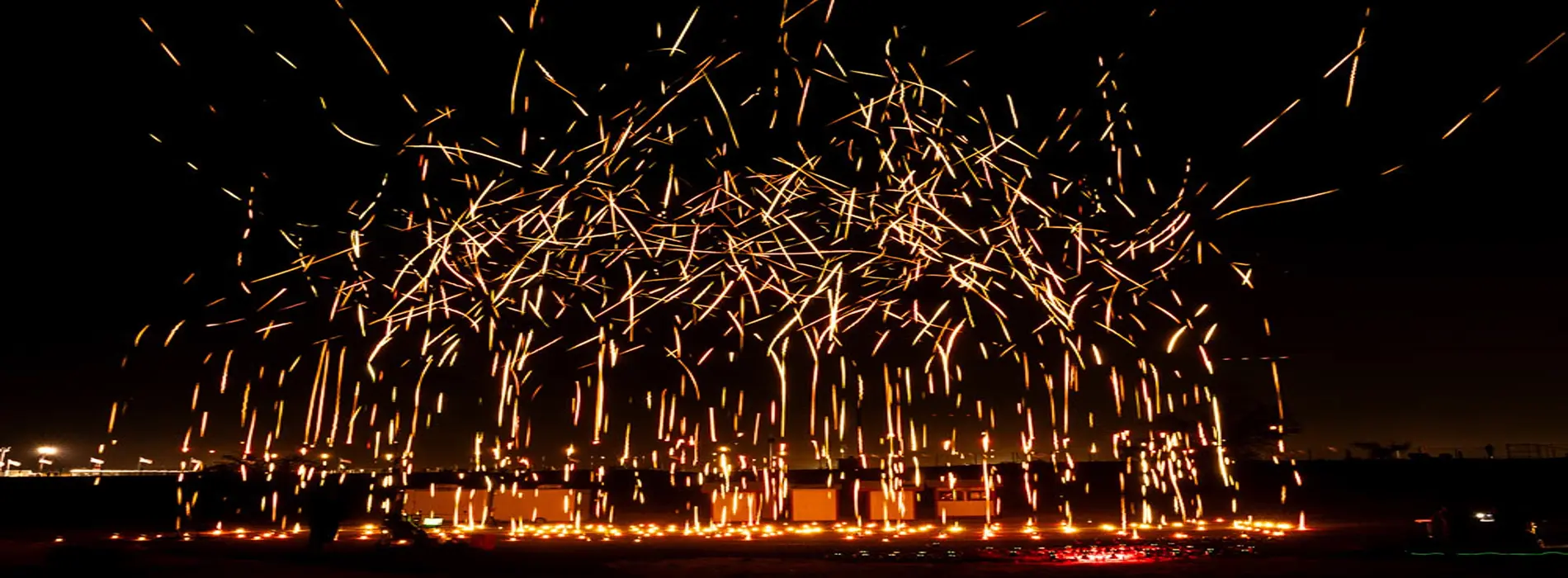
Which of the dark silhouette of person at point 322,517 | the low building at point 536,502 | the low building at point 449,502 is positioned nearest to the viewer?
the dark silhouette of person at point 322,517

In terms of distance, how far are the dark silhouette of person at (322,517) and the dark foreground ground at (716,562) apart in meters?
0.27

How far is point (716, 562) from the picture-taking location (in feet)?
44.3

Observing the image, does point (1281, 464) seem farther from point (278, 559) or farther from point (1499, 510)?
point (278, 559)

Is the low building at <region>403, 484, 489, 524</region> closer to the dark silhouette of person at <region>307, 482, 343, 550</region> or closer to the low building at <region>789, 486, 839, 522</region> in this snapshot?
the low building at <region>789, 486, 839, 522</region>

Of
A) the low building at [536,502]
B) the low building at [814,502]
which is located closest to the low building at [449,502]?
the low building at [536,502]

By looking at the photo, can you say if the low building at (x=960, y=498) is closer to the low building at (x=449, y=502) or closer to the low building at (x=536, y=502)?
the low building at (x=536, y=502)

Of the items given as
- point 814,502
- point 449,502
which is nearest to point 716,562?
point 814,502

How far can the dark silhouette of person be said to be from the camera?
1588cm

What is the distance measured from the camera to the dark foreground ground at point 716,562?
36.6 feet

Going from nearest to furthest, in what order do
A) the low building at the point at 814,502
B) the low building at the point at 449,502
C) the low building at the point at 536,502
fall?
the low building at the point at 814,502 → the low building at the point at 449,502 → the low building at the point at 536,502

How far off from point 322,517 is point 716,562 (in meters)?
6.52

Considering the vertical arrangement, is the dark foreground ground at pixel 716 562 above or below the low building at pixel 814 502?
below

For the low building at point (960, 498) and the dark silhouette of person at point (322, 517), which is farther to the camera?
the low building at point (960, 498)

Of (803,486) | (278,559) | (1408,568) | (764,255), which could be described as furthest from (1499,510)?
(803,486)
